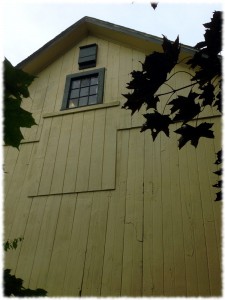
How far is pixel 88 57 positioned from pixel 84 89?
94cm

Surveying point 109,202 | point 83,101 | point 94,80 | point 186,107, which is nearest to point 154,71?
point 186,107

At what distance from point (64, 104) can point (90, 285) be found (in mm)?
3721

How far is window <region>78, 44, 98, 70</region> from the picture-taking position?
24.1ft

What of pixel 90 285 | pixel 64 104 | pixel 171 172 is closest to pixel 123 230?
pixel 90 285

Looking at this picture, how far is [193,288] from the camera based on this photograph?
396 centimetres

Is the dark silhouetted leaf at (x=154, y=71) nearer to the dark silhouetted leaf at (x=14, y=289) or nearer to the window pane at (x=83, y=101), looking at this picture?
the dark silhouetted leaf at (x=14, y=289)

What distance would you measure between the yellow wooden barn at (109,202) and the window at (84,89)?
32 mm

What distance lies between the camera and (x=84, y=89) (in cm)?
699

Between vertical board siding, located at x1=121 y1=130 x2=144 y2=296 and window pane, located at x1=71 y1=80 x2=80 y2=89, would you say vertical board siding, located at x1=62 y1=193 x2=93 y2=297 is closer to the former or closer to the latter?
vertical board siding, located at x1=121 y1=130 x2=144 y2=296

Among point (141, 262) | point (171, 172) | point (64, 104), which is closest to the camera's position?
point (141, 262)

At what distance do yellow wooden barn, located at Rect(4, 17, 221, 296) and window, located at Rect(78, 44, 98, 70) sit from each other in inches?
26.2

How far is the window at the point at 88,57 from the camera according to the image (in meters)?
7.35

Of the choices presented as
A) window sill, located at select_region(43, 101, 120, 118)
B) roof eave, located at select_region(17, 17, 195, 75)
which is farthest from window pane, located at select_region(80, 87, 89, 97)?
roof eave, located at select_region(17, 17, 195, 75)

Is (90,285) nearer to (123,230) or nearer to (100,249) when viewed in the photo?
(100,249)
